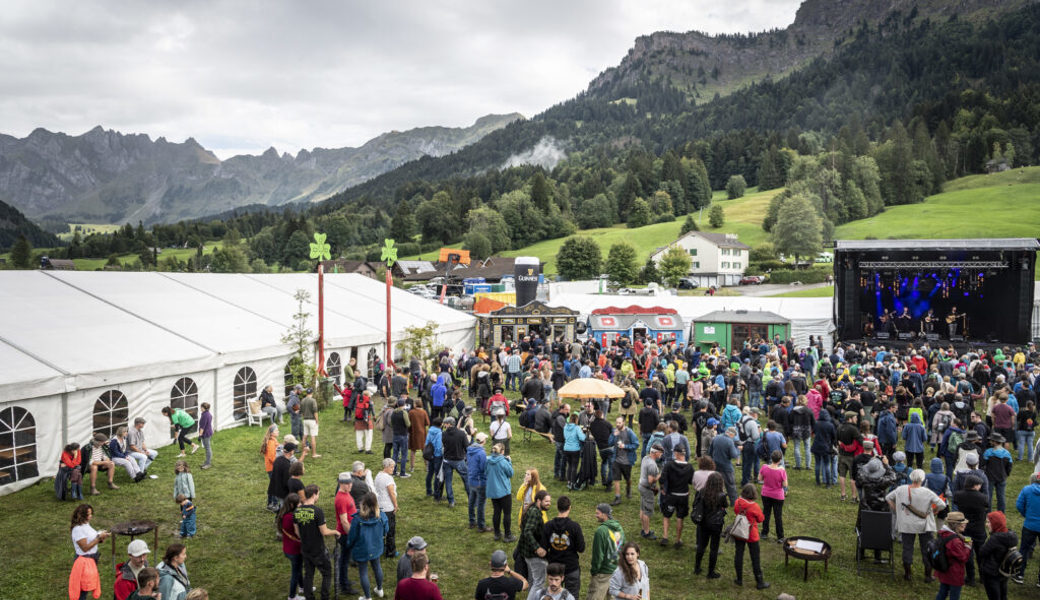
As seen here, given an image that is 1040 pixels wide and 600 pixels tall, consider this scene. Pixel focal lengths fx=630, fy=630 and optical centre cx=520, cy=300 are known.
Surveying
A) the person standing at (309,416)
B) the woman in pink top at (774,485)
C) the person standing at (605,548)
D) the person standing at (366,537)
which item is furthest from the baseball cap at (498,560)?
the person standing at (309,416)

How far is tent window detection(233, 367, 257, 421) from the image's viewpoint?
45.4 ft

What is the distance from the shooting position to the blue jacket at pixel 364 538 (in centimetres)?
606

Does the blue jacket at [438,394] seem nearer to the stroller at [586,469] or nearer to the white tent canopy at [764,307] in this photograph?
the stroller at [586,469]

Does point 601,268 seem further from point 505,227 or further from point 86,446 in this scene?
point 86,446

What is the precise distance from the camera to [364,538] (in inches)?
239

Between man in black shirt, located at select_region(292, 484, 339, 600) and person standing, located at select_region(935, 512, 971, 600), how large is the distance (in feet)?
18.9

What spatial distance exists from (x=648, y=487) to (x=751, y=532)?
1533 mm

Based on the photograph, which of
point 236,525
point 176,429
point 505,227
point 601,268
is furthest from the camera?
point 505,227

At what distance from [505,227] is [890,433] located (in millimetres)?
81258

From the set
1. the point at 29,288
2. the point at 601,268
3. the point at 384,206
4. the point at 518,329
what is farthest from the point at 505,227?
the point at 29,288

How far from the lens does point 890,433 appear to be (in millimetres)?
10109

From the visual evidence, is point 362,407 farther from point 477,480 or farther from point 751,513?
point 751,513

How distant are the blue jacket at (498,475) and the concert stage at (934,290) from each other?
2079cm

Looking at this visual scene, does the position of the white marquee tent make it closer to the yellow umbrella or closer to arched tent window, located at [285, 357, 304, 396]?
arched tent window, located at [285, 357, 304, 396]
